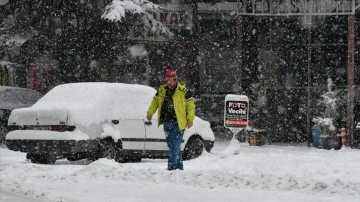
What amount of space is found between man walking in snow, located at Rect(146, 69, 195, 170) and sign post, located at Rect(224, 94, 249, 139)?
16.3ft

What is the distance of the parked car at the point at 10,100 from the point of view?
20.8 metres

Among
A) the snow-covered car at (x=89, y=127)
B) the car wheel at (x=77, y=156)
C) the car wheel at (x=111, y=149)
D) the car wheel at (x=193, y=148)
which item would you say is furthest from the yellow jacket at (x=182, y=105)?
the car wheel at (x=193, y=148)

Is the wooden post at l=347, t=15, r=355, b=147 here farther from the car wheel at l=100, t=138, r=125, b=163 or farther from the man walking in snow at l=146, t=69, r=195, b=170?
the man walking in snow at l=146, t=69, r=195, b=170

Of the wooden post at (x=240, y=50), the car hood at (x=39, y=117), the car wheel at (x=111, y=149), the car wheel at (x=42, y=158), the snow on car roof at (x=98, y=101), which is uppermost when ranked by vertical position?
the wooden post at (x=240, y=50)

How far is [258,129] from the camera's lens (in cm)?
2375

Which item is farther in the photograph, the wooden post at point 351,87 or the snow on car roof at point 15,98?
the wooden post at point 351,87

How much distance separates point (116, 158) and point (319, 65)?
11836mm

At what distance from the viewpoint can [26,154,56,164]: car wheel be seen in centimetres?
1511

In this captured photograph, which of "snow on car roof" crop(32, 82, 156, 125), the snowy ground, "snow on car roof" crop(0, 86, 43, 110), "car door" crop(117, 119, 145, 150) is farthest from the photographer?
"snow on car roof" crop(0, 86, 43, 110)

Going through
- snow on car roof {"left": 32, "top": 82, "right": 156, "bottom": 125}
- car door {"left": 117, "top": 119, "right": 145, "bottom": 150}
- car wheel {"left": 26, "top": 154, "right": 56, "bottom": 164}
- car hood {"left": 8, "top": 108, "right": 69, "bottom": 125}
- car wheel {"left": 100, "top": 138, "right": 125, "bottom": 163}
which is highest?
snow on car roof {"left": 32, "top": 82, "right": 156, "bottom": 125}

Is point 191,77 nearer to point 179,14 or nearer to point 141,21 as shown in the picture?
point 179,14

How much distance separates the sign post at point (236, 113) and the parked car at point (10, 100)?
5.88 metres

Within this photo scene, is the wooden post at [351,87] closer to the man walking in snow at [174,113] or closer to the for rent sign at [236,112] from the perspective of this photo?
the for rent sign at [236,112]

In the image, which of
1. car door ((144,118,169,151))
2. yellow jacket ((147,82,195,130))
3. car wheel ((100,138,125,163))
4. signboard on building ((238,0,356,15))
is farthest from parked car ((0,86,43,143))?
yellow jacket ((147,82,195,130))
